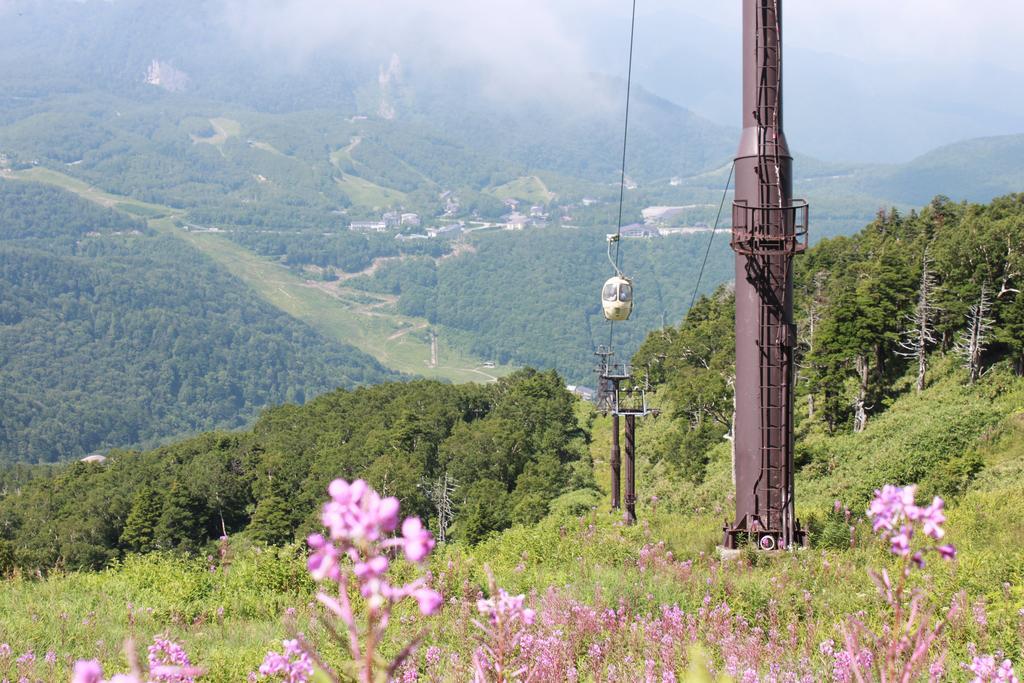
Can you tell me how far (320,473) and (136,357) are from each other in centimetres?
14263

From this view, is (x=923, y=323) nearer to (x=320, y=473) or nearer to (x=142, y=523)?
(x=320, y=473)

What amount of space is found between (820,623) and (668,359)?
41.2m

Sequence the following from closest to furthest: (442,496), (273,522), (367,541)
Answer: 1. (367,541)
2. (442,496)
3. (273,522)

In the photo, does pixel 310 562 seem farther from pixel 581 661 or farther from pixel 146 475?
pixel 146 475

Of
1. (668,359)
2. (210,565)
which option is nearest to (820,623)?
(210,565)

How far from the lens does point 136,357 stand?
573 feet

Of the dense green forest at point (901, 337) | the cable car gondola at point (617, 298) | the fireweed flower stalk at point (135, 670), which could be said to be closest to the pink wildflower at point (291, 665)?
the fireweed flower stalk at point (135, 670)

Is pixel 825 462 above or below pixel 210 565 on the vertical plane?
below

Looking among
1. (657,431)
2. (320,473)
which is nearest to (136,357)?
(320,473)

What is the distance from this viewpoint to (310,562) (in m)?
1.30

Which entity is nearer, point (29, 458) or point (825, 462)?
point (825, 462)

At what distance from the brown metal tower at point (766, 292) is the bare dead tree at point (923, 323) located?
15.5 meters

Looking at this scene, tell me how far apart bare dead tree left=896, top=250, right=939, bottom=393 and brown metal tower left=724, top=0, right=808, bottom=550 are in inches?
611

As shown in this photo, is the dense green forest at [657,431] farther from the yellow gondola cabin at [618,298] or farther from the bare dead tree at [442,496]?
the yellow gondola cabin at [618,298]
